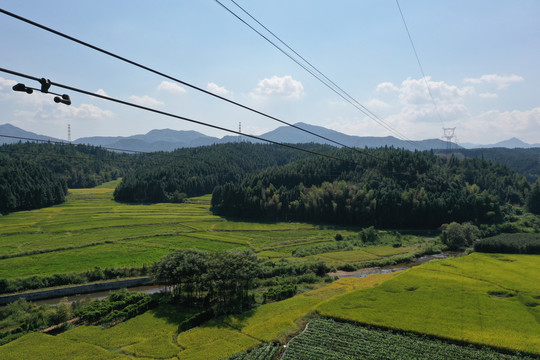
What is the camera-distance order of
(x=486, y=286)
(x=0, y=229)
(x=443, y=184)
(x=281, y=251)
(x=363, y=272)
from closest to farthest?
(x=486, y=286) → (x=363, y=272) → (x=281, y=251) → (x=0, y=229) → (x=443, y=184)

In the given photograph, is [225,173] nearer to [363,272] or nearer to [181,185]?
[181,185]

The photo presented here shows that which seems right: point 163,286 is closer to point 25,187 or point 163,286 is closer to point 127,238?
point 127,238

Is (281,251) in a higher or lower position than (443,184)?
lower

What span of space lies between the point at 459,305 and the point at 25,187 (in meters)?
123

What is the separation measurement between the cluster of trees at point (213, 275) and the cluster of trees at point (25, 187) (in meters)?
87.4

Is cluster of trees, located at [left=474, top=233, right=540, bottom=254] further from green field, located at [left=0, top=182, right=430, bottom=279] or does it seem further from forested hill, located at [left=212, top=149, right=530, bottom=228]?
forested hill, located at [left=212, top=149, right=530, bottom=228]

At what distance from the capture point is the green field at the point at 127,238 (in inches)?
2255

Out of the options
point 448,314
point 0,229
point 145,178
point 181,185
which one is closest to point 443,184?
point 448,314

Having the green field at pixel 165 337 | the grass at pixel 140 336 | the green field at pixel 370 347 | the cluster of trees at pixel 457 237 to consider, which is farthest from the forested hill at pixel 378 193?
the grass at pixel 140 336

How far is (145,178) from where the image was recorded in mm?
147125

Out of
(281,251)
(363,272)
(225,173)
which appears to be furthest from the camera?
(225,173)

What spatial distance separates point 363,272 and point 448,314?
26758 mm

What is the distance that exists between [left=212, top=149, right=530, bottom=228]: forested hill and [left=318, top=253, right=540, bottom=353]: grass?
179ft

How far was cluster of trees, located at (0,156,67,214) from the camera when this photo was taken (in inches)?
4003
